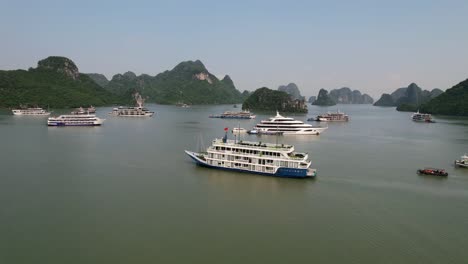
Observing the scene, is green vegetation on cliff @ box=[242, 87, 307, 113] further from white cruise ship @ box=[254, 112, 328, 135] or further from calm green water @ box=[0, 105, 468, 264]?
calm green water @ box=[0, 105, 468, 264]

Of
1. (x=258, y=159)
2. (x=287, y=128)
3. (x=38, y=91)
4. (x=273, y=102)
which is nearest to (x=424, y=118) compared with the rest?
(x=287, y=128)

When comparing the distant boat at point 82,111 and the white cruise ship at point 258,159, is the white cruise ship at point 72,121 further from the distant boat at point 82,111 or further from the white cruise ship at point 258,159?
the white cruise ship at point 258,159

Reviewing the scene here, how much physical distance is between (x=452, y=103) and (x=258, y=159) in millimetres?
139287

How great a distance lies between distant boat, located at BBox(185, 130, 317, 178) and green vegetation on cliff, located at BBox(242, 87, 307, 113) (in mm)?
126168

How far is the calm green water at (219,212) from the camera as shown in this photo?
61.2 ft

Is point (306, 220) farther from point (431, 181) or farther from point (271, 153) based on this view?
point (431, 181)

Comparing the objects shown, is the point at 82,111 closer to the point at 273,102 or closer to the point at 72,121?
the point at 72,121

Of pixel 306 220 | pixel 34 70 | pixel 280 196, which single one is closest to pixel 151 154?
pixel 280 196

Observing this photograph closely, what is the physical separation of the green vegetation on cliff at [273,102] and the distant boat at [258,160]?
126 meters

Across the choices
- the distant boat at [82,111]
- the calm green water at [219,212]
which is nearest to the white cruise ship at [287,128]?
the calm green water at [219,212]

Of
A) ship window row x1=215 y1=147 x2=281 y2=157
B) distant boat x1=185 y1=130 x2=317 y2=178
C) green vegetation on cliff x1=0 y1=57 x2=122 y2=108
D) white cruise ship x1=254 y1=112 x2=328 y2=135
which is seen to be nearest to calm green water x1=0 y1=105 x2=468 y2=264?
distant boat x1=185 y1=130 x2=317 y2=178

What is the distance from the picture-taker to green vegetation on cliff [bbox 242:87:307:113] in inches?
6299

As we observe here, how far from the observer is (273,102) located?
553 ft

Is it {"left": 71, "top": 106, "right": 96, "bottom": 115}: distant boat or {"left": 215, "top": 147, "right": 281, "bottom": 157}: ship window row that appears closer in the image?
{"left": 215, "top": 147, "right": 281, "bottom": 157}: ship window row
